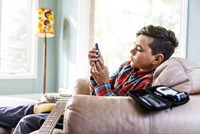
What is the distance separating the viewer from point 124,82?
5.27ft

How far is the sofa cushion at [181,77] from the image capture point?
111 cm

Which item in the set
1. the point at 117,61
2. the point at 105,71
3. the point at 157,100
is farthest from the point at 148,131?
the point at 117,61

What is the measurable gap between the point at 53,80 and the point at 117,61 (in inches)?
50.7

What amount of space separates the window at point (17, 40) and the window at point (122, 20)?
3.46ft

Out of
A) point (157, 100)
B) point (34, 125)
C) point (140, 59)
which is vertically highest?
point (140, 59)

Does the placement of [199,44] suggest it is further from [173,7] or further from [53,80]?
[53,80]

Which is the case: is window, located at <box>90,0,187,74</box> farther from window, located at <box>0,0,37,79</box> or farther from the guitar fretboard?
the guitar fretboard

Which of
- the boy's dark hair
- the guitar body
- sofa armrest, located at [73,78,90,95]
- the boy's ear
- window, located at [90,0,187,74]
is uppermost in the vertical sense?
window, located at [90,0,187,74]

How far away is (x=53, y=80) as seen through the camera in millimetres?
3760

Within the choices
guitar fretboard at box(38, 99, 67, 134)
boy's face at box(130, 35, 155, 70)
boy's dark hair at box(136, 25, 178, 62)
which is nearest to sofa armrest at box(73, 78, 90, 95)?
guitar fretboard at box(38, 99, 67, 134)

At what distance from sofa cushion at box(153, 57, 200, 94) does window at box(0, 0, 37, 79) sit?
2.76 m

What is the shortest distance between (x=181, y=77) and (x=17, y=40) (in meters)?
2.98

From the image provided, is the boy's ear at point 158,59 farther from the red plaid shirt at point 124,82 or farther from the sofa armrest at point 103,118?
the sofa armrest at point 103,118

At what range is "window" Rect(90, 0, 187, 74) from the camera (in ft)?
8.07
